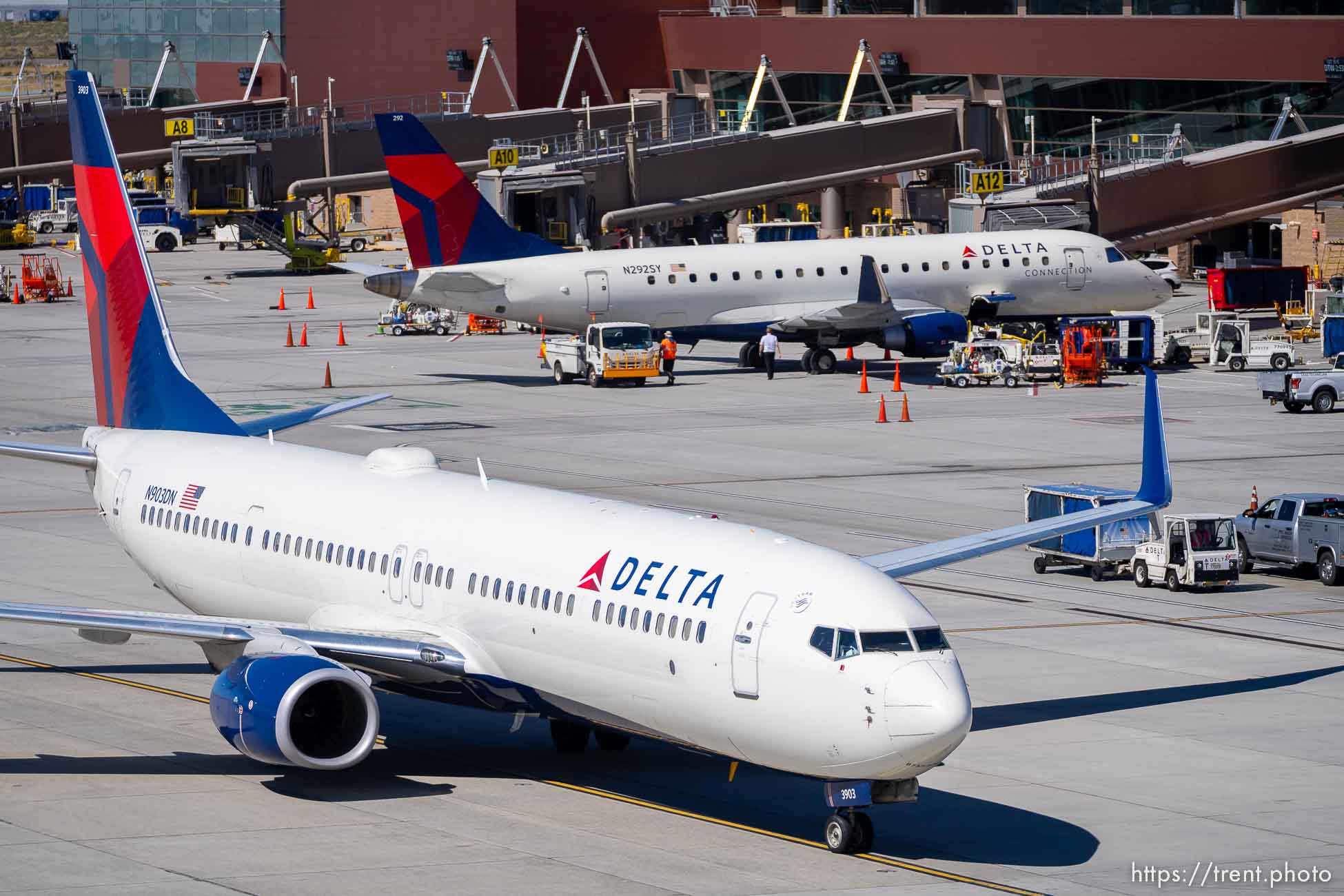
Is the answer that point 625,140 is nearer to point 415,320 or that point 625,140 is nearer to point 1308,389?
point 415,320

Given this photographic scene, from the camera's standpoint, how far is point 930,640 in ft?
79.4

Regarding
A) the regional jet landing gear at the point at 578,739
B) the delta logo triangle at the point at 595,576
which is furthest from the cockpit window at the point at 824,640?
the regional jet landing gear at the point at 578,739

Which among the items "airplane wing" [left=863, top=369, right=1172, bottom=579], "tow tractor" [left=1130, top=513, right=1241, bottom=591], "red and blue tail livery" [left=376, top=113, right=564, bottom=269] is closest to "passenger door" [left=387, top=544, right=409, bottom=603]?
"airplane wing" [left=863, top=369, right=1172, bottom=579]

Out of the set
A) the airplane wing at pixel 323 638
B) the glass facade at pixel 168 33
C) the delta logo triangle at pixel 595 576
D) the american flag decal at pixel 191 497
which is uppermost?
the glass facade at pixel 168 33

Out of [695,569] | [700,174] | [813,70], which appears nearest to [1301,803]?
[695,569]

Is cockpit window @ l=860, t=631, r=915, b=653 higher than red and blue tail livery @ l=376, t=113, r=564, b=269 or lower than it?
lower

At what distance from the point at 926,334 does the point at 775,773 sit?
50517mm

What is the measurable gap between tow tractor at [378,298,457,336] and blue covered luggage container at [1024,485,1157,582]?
53.7 m

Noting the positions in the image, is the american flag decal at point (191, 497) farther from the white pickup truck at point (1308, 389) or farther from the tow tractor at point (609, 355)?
the white pickup truck at point (1308, 389)

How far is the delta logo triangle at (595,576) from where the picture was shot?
2703cm

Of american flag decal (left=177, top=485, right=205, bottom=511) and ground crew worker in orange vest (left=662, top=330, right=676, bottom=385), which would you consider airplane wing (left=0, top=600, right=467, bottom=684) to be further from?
ground crew worker in orange vest (left=662, top=330, right=676, bottom=385)

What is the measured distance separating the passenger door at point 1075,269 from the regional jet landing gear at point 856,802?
59896 mm

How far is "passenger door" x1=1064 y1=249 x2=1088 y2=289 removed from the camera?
81.9 metres

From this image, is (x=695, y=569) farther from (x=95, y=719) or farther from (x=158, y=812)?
(x=95, y=719)
